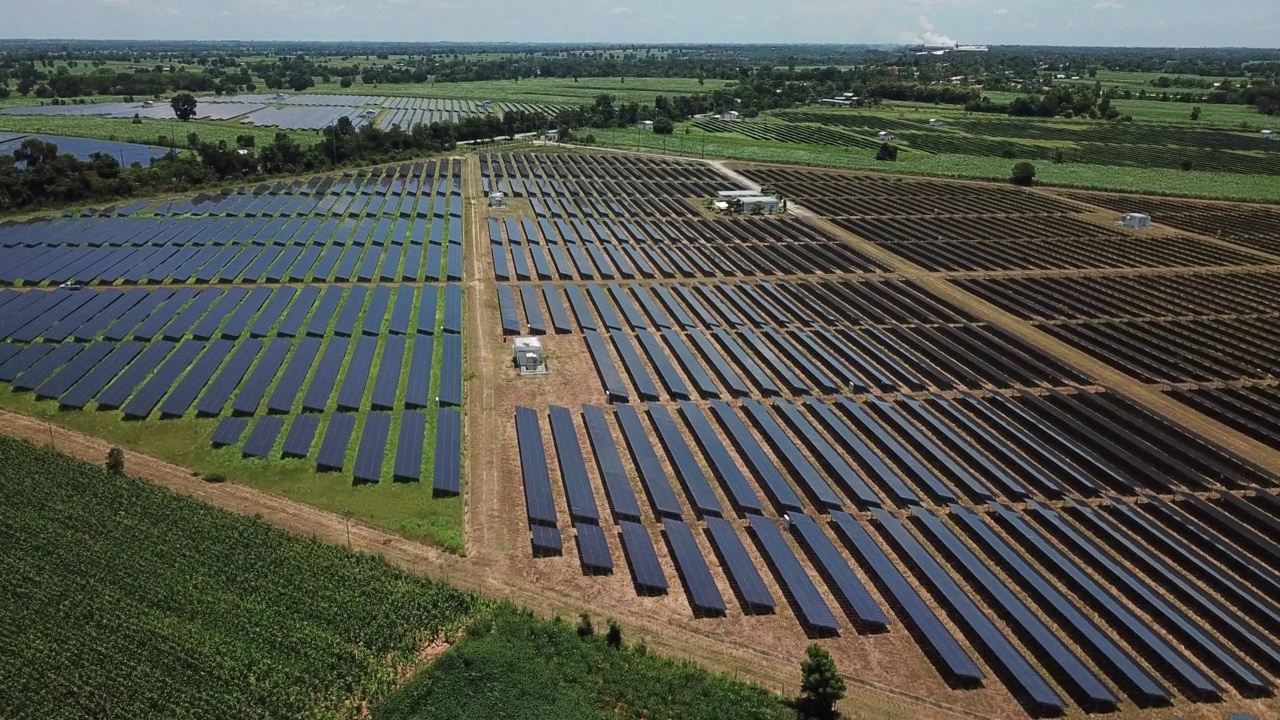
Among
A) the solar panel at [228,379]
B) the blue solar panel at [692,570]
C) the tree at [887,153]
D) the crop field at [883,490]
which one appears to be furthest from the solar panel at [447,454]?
the tree at [887,153]

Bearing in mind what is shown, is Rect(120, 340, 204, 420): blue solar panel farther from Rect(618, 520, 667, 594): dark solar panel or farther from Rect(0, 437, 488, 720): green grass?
Rect(618, 520, 667, 594): dark solar panel

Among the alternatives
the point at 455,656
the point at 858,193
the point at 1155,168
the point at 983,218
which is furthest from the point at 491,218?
the point at 1155,168

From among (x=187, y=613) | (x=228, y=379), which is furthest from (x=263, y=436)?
(x=187, y=613)

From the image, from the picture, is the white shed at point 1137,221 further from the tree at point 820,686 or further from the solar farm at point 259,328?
the tree at point 820,686

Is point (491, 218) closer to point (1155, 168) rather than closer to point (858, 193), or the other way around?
point (858, 193)

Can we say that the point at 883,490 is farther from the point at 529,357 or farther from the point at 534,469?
the point at 529,357

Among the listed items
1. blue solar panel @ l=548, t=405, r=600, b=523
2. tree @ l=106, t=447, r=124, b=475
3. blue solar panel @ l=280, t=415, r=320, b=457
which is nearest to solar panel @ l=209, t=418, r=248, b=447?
blue solar panel @ l=280, t=415, r=320, b=457
